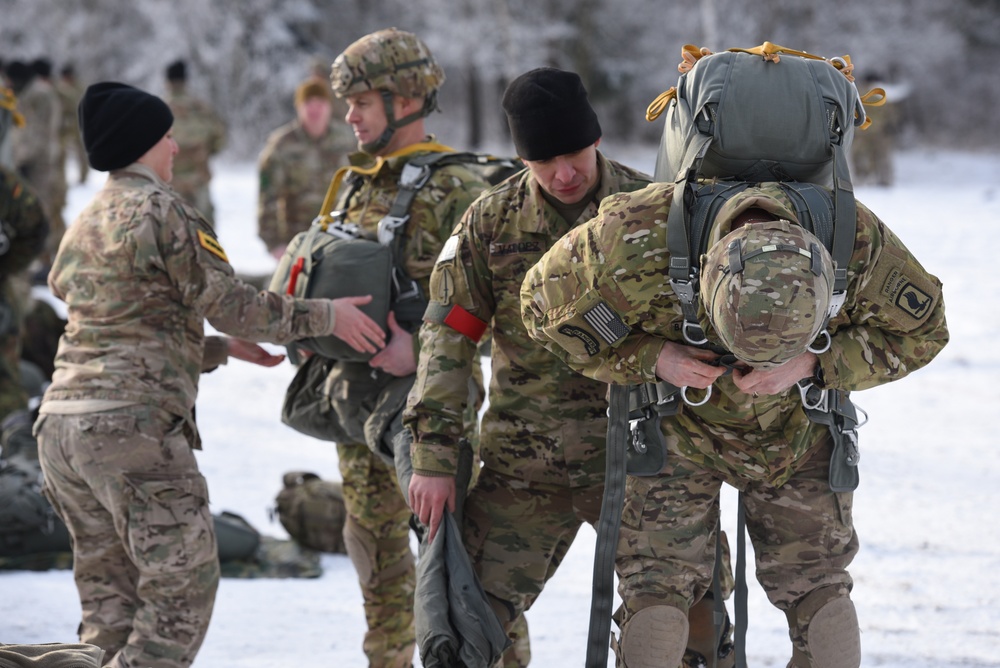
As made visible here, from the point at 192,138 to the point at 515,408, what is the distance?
9.10 meters

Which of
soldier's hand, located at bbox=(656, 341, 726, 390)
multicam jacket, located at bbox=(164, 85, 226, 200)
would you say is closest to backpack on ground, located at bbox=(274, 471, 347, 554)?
soldier's hand, located at bbox=(656, 341, 726, 390)

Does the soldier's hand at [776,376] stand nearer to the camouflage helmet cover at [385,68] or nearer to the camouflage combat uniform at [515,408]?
the camouflage combat uniform at [515,408]

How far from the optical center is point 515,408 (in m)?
3.45

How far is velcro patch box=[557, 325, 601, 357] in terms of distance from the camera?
2906mm

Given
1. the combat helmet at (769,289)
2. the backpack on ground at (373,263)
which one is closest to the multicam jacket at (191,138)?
the backpack on ground at (373,263)

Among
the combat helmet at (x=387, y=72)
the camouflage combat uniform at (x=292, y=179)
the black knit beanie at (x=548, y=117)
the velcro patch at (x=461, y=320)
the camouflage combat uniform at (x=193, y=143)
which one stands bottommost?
the velcro patch at (x=461, y=320)

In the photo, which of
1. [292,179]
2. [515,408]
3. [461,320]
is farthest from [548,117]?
[292,179]

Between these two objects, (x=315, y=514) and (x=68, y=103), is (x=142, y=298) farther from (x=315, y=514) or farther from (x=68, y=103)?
(x=68, y=103)

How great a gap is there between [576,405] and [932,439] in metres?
4.77

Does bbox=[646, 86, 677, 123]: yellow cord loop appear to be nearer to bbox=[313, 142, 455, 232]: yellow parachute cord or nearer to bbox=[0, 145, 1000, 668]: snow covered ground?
bbox=[313, 142, 455, 232]: yellow parachute cord

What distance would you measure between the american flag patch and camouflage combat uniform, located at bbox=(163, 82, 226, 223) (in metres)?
9.28

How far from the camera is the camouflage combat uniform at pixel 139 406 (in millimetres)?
3672

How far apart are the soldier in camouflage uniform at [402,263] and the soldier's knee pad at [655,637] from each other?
1.32 m

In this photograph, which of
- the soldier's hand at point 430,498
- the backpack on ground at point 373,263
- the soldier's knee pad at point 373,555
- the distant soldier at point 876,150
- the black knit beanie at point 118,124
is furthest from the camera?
the distant soldier at point 876,150
